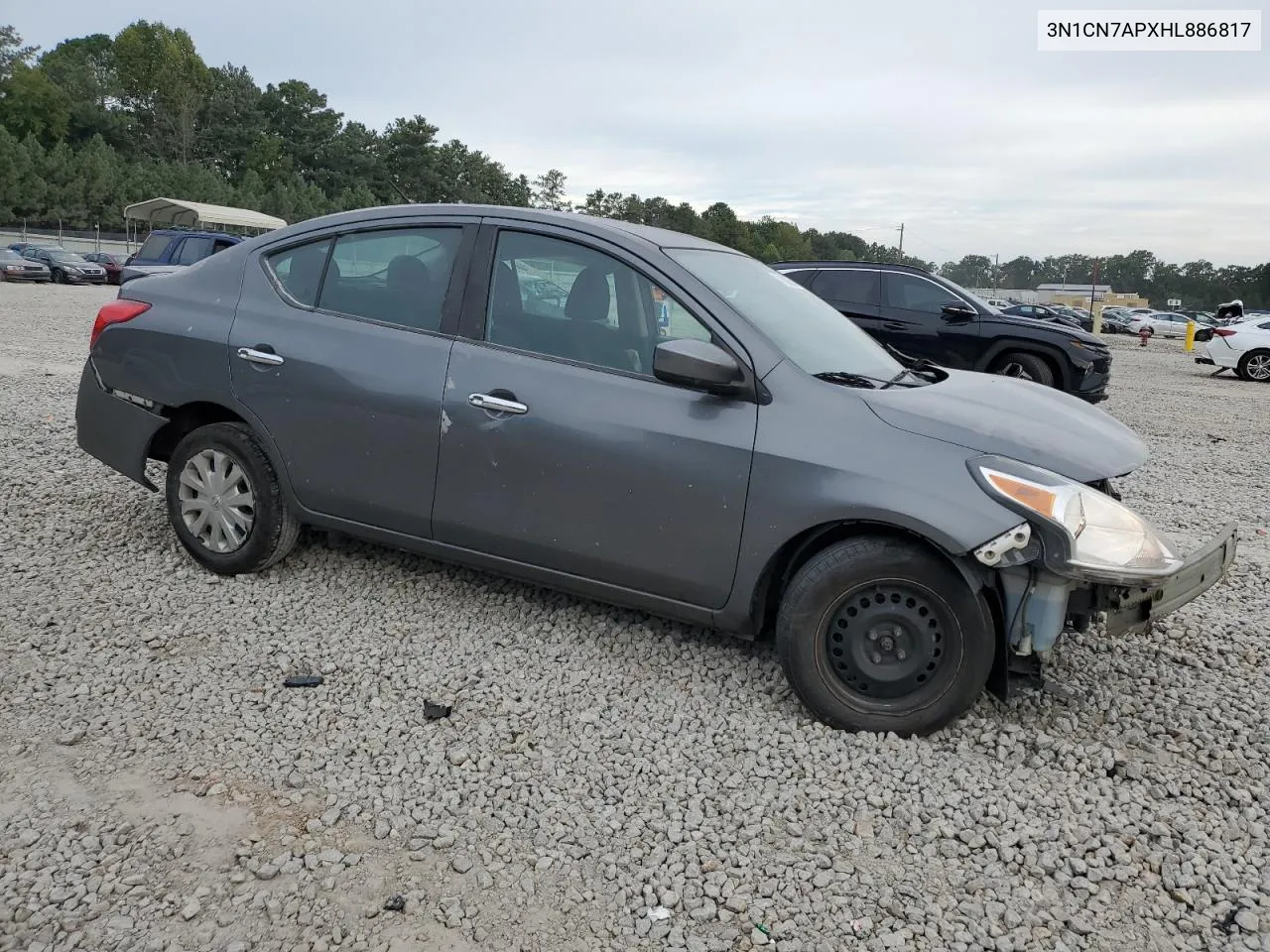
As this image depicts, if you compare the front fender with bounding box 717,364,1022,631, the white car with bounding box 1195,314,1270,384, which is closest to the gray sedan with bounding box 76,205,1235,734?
the front fender with bounding box 717,364,1022,631

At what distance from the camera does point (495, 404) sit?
12.6 ft

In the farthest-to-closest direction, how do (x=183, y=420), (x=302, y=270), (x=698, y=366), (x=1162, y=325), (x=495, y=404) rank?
1. (x=1162, y=325)
2. (x=183, y=420)
3. (x=302, y=270)
4. (x=495, y=404)
5. (x=698, y=366)

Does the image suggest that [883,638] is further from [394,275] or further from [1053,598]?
[394,275]

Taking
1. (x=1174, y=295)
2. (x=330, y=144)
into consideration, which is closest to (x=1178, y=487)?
(x=330, y=144)

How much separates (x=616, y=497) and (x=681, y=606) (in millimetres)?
467

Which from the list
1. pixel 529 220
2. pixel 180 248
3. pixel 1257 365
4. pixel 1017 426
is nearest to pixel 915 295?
pixel 529 220

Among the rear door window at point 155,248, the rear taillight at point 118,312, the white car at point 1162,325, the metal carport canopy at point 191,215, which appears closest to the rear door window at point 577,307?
the rear taillight at point 118,312

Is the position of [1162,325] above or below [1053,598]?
above

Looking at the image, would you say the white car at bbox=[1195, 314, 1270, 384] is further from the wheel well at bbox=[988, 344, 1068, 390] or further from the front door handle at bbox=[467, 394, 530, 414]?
the front door handle at bbox=[467, 394, 530, 414]

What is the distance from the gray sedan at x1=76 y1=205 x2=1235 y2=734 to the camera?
10.6ft

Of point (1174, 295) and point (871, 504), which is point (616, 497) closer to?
point (871, 504)

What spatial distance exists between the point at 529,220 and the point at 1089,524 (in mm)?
2413

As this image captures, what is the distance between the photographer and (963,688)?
3.26 metres

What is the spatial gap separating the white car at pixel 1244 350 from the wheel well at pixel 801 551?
19.7 metres
